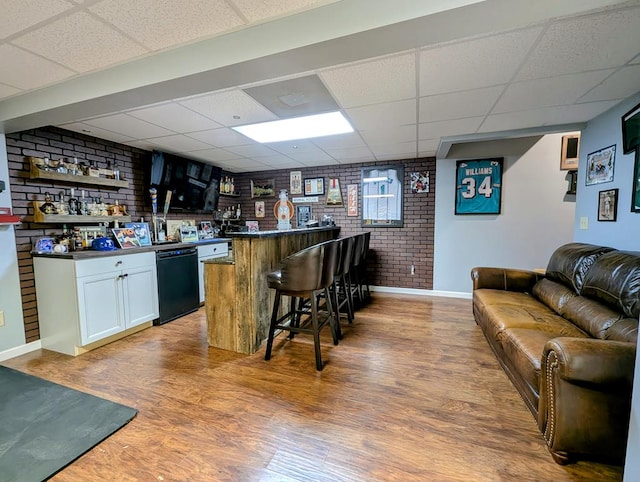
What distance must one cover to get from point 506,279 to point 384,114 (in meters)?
2.27

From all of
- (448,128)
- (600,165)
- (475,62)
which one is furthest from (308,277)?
(600,165)

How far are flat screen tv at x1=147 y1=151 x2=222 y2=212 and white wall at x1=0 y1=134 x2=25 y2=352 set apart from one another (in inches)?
54.1

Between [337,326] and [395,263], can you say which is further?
[395,263]

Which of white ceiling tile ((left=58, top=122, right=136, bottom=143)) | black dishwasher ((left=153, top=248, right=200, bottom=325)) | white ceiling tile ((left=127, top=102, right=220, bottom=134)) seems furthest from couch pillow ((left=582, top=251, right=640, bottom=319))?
white ceiling tile ((left=58, top=122, right=136, bottom=143))

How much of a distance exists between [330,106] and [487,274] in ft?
8.30

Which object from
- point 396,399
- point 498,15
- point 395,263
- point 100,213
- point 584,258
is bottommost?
point 396,399

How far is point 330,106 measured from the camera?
8.05 ft

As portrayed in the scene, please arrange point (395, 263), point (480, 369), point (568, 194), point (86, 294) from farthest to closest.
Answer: point (395, 263)
point (568, 194)
point (86, 294)
point (480, 369)

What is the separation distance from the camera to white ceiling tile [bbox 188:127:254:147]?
3057 mm

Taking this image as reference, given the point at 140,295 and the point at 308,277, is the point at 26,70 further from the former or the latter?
the point at 308,277

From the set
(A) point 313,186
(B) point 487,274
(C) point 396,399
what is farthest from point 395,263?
(C) point 396,399

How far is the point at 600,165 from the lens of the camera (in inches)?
106

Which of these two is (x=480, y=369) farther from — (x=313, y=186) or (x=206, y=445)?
(x=313, y=186)

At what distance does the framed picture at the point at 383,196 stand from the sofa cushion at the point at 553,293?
7.15 feet
